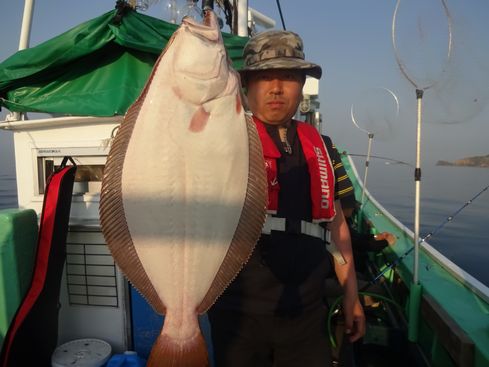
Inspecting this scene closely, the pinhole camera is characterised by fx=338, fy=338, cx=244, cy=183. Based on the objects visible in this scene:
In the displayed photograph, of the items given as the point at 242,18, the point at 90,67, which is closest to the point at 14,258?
the point at 90,67

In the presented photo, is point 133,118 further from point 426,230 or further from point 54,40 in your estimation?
point 426,230

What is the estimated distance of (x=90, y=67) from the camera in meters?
2.97

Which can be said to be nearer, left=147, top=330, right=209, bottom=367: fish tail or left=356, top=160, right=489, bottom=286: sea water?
left=147, top=330, right=209, bottom=367: fish tail

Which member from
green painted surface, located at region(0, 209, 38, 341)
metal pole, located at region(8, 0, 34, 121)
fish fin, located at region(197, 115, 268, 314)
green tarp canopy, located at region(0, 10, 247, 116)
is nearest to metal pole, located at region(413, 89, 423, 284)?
green tarp canopy, located at region(0, 10, 247, 116)

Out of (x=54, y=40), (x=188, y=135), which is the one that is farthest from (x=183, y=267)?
(x=54, y=40)

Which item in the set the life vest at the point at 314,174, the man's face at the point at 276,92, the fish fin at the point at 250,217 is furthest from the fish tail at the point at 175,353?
the man's face at the point at 276,92

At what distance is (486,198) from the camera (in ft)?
63.7

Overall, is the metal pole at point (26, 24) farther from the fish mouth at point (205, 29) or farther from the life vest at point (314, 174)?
the life vest at point (314, 174)

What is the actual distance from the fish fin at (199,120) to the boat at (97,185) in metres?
1.46

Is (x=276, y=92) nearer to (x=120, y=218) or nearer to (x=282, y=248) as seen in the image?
(x=282, y=248)

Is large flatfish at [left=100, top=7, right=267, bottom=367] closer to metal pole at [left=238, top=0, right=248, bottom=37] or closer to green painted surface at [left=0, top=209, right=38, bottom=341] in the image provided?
green painted surface at [left=0, top=209, right=38, bottom=341]

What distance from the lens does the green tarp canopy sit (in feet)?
9.07

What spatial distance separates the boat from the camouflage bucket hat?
3.33 ft

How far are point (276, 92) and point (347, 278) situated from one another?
1258 millimetres
